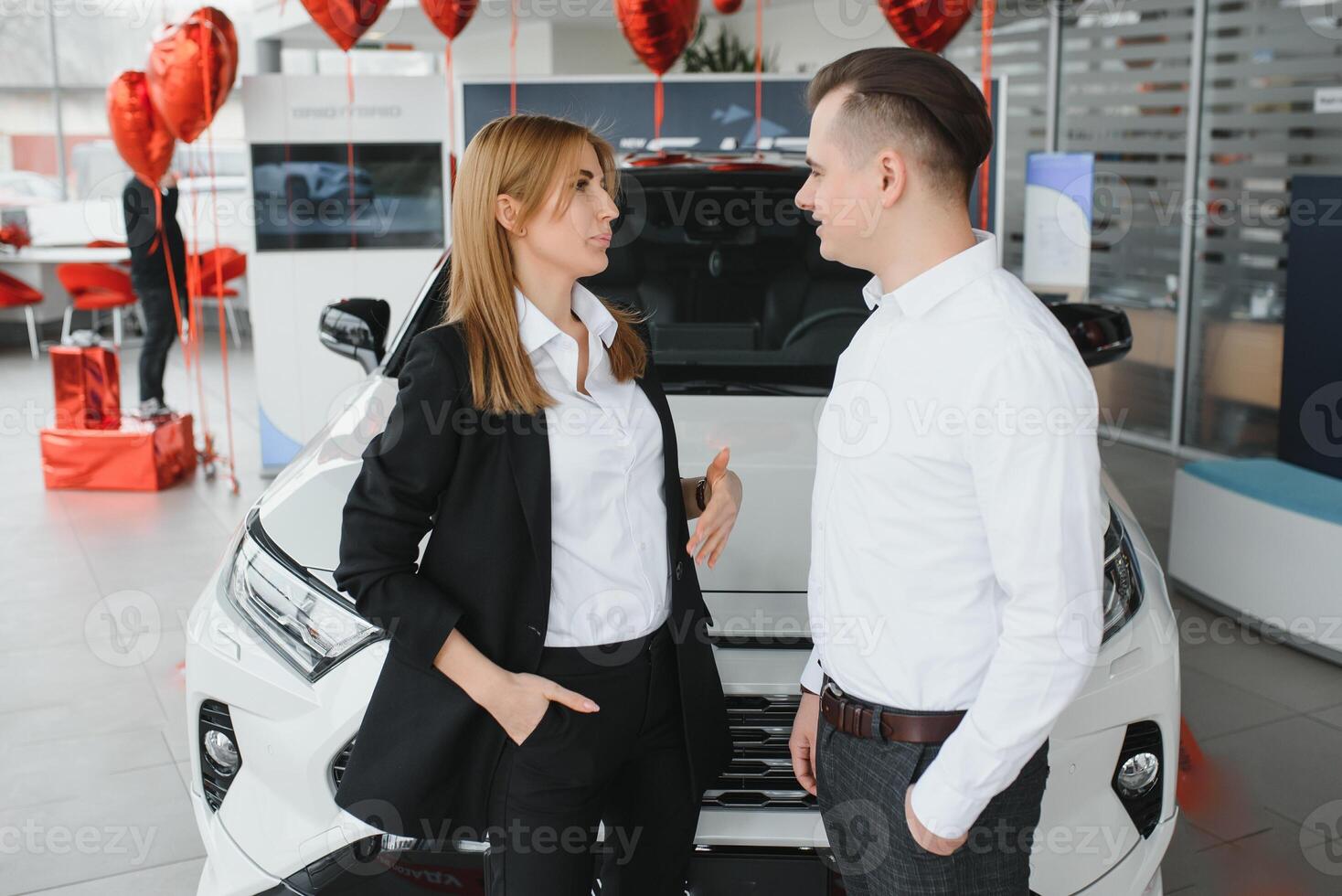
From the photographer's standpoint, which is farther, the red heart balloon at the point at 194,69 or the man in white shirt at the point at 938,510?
the red heart balloon at the point at 194,69

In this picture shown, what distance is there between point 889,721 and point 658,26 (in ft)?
12.0

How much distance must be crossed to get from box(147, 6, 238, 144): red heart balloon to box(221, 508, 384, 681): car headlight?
3931mm

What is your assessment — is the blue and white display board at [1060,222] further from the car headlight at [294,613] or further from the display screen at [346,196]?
the car headlight at [294,613]

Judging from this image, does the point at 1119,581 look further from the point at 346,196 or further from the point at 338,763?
the point at 346,196

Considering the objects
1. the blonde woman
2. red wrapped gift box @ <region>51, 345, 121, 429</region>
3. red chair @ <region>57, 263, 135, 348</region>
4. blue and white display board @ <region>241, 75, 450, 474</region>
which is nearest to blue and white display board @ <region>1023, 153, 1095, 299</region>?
blue and white display board @ <region>241, 75, 450, 474</region>

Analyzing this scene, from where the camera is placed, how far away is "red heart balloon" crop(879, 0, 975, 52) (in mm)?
4047

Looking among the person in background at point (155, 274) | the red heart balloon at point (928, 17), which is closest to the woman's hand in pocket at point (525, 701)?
the red heart balloon at point (928, 17)

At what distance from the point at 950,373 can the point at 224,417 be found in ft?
24.8

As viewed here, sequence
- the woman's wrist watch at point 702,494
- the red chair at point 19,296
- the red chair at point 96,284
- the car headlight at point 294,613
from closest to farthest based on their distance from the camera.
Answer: the woman's wrist watch at point 702,494
the car headlight at point 294,613
the red chair at point 96,284
the red chair at point 19,296

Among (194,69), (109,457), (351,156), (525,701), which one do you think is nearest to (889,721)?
(525,701)

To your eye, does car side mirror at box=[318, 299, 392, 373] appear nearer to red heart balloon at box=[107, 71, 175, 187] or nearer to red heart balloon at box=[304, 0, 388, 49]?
red heart balloon at box=[304, 0, 388, 49]

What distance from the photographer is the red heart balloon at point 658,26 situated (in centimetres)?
436

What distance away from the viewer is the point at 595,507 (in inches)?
57.4

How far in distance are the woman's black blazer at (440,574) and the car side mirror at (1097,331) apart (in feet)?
5.11
